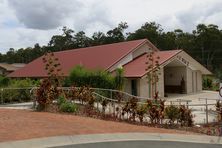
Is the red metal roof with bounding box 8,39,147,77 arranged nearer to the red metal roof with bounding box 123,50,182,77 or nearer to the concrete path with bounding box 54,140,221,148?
the red metal roof with bounding box 123,50,182,77

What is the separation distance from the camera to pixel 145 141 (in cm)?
1241

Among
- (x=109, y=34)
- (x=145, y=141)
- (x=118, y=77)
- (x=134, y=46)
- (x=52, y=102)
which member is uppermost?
(x=109, y=34)

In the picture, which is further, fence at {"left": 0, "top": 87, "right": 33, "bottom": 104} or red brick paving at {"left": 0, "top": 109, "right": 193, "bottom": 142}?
fence at {"left": 0, "top": 87, "right": 33, "bottom": 104}

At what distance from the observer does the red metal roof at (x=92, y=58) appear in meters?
39.0

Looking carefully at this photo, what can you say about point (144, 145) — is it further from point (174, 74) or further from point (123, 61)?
point (174, 74)

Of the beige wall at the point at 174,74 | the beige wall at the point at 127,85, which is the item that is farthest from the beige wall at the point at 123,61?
the beige wall at the point at 174,74

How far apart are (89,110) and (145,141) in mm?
7489

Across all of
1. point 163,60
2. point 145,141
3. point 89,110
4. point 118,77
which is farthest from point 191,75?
point 145,141

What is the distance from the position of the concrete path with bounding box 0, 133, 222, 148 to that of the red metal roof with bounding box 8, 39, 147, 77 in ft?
77.1

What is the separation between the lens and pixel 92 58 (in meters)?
43.1

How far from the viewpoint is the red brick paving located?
42.1 feet

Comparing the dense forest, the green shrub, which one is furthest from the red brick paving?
the dense forest

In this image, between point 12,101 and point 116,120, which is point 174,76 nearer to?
point 12,101

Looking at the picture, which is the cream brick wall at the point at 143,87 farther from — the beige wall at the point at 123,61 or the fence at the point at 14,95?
the fence at the point at 14,95
